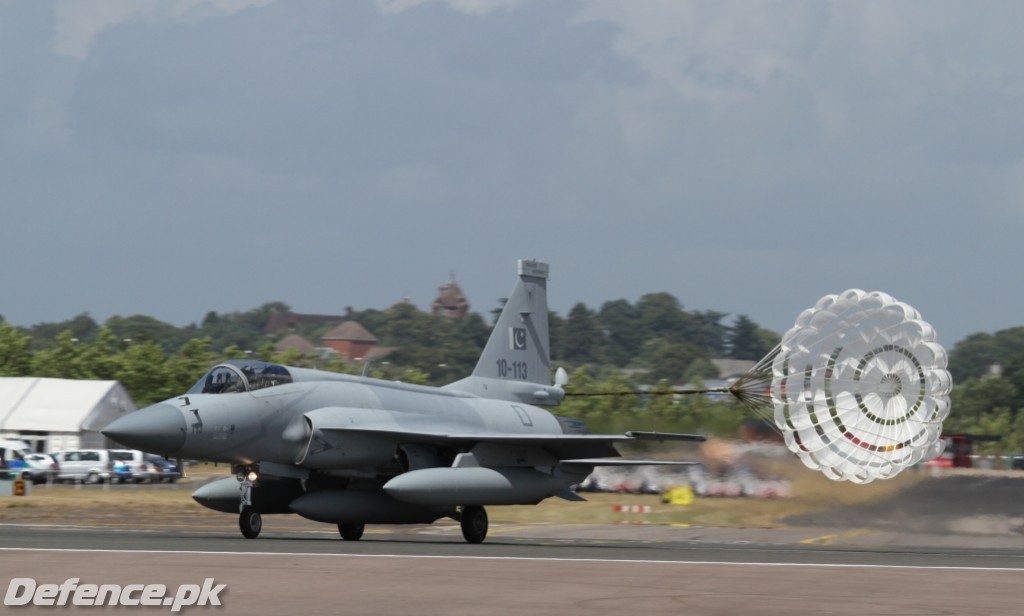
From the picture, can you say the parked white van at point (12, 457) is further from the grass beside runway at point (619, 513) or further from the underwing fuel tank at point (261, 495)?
the underwing fuel tank at point (261, 495)

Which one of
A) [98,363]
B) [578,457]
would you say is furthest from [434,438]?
[98,363]

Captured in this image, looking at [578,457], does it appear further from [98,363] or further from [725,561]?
[98,363]

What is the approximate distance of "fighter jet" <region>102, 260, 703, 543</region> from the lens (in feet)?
72.9

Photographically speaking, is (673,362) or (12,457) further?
(673,362)

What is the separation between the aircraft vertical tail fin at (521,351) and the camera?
2956cm

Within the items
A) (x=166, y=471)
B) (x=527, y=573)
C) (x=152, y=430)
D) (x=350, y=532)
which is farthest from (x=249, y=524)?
(x=166, y=471)

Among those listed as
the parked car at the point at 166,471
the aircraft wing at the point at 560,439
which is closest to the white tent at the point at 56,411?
the parked car at the point at 166,471

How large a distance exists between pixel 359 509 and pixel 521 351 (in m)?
7.04

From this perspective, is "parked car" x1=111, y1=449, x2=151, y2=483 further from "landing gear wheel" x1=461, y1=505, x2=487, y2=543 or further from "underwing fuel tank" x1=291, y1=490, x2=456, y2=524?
"landing gear wheel" x1=461, y1=505, x2=487, y2=543

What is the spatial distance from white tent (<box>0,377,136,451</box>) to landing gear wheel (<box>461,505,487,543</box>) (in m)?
38.4

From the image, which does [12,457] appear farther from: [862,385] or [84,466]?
[862,385]

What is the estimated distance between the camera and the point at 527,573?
54.6 ft

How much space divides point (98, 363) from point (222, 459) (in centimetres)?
6457

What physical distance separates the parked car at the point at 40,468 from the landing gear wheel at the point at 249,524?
3151cm
